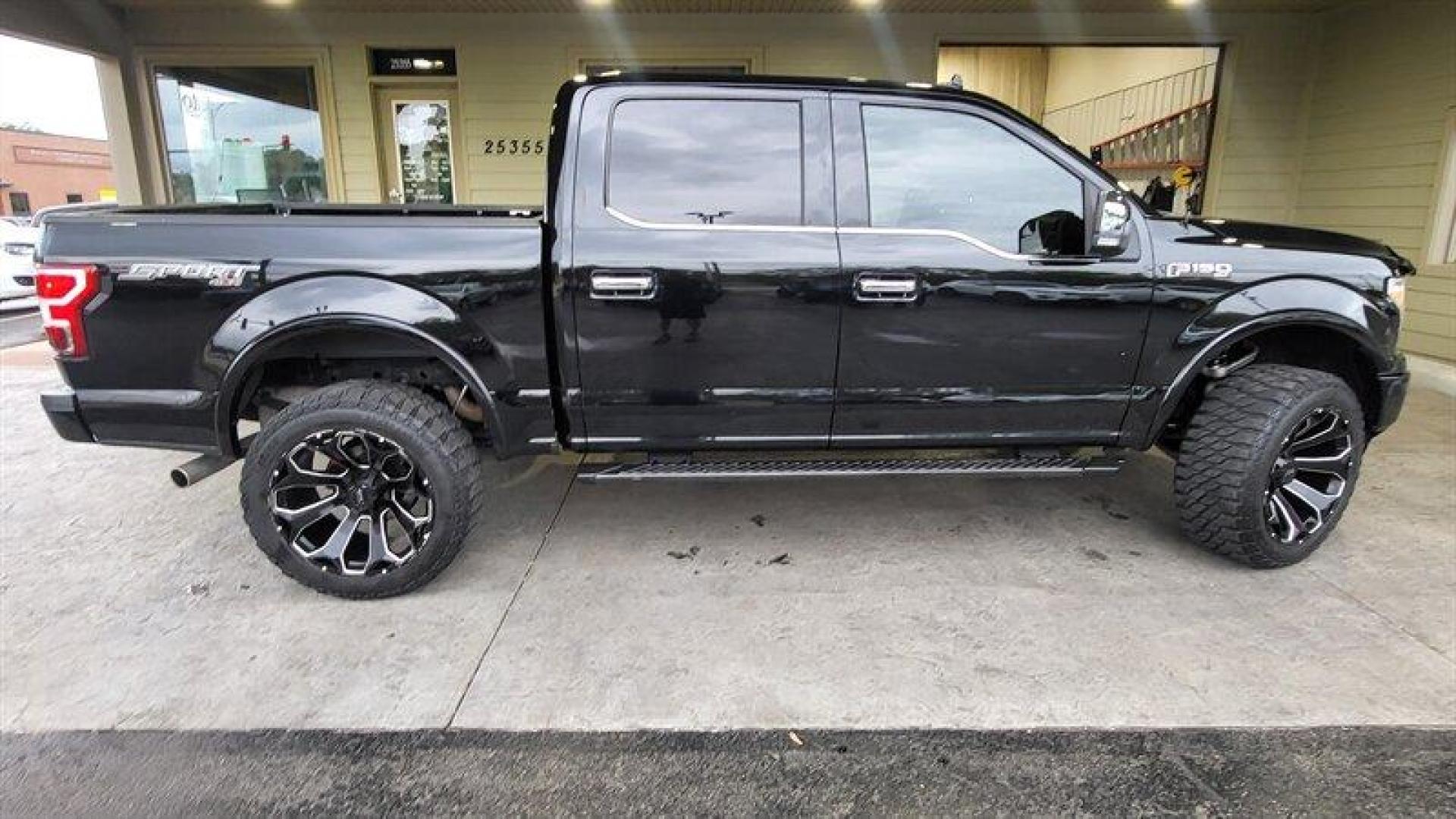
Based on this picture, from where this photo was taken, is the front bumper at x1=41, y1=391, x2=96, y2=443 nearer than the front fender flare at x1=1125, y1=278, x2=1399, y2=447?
Yes

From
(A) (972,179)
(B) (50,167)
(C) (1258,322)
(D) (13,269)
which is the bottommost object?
(D) (13,269)

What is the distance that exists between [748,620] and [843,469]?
2.43 ft

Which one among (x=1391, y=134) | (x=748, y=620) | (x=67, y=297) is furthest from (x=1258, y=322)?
(x=1391, y=134)

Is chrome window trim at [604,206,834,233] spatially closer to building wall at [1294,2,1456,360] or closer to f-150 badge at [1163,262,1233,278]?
f-150 badge at [1163,262,1233,278]

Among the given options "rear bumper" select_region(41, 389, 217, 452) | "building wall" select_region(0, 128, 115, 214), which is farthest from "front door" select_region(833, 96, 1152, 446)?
"building wall" select_region(0, 128, 115, 214)

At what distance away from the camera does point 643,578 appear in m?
3.62

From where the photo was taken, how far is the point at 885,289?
3.33 meters

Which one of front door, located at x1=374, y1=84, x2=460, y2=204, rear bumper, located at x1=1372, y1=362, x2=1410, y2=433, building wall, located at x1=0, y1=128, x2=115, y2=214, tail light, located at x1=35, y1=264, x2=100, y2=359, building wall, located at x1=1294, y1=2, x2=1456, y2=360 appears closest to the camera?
tail light, located at x1=35, y1=264, x2=100, y2=359

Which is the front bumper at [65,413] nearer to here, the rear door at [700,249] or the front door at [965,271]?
the rear door at [700,249]

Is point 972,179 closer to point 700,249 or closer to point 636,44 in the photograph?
point 700,249

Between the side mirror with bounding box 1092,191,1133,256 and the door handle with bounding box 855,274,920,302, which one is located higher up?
the side mirror with bounding box 1092,191,1133,256

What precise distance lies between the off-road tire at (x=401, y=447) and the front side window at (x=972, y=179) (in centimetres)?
200

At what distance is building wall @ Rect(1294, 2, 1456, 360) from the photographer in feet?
24.8

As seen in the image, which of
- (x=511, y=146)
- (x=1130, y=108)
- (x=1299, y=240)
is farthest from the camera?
(x=1130, y=108)
